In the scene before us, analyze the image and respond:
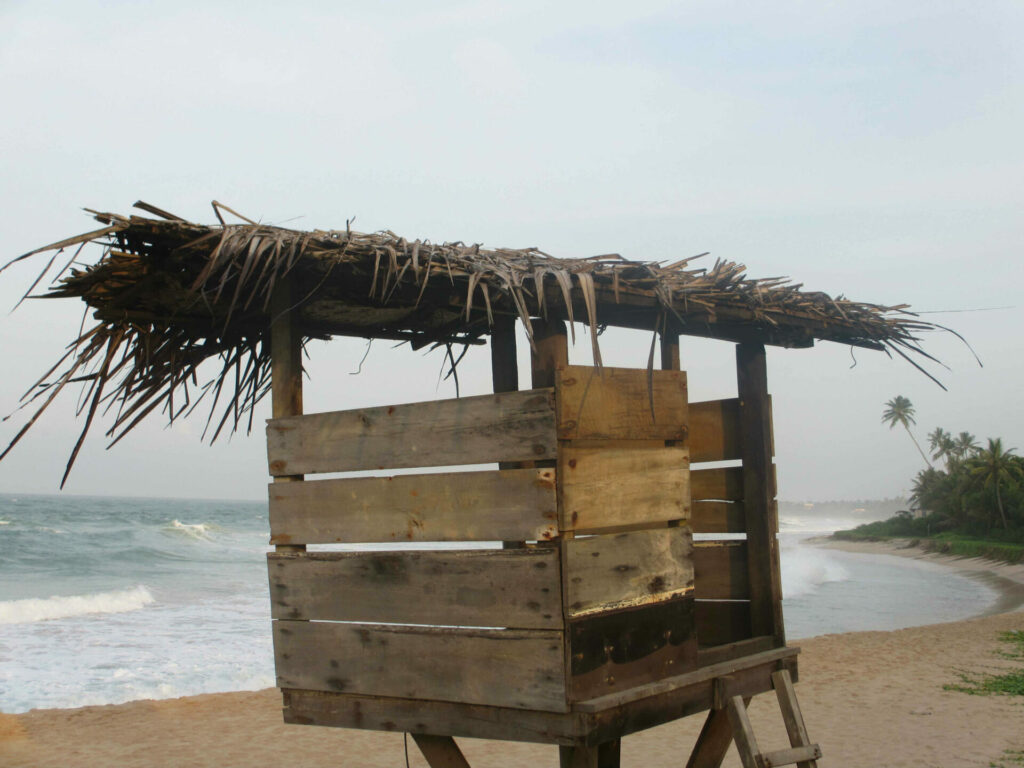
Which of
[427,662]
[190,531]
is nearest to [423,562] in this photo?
[427,662]

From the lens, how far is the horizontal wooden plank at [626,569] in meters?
3.62

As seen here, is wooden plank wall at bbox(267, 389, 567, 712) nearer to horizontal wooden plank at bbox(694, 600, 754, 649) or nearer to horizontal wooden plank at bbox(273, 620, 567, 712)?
horizontal wooden plank at bbox(273, 620, 567, 712)

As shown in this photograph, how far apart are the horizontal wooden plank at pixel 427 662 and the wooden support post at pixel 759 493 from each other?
1.97 m

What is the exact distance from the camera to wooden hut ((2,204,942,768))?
3619 mm

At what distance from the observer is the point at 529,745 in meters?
10.4

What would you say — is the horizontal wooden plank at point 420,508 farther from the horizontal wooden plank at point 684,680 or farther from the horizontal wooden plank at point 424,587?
the horizontal wooden plank at point 684,680

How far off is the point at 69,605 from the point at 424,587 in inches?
875

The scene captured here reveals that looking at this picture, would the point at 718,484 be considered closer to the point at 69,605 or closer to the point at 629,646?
the point at 629,646

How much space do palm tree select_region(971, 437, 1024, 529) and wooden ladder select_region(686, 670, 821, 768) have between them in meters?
46.0

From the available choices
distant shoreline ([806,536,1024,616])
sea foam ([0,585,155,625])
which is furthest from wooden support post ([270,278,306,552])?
distant shoreline ([806,536,1024,616])

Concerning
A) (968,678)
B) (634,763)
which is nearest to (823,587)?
(968,678)

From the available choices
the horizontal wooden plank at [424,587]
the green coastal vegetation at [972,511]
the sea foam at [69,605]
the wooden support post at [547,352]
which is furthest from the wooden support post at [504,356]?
the green coastal vegetation at [972,511]

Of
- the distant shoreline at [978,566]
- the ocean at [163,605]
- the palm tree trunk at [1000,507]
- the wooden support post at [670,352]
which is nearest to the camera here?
the wooden support post at [670,352]

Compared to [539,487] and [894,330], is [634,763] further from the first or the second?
[539,487]
